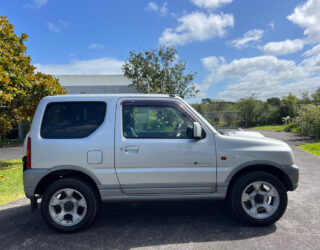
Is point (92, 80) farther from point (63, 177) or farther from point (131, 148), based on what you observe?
point (131, 148)

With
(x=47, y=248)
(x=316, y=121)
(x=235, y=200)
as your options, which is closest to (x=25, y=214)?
(x=47, y=248)

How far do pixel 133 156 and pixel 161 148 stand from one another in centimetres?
43

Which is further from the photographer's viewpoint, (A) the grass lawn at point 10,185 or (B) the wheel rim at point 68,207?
(A) the grass lawn at point 10,185

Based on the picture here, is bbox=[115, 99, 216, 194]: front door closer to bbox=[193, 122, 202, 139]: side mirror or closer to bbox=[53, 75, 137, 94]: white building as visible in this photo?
bbox=[193, 122, 202, 139]: side mirror

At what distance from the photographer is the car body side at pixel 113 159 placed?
11.4ft

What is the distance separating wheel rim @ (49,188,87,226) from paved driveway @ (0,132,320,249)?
212 millimetres

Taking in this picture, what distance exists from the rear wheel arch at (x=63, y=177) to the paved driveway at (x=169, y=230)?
2.11 feet

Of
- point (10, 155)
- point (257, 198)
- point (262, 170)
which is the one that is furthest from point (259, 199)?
point (10, 155)

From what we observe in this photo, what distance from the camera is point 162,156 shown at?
350cm

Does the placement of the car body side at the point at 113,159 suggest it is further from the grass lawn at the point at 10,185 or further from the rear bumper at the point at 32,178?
the grass lawn at the point at 10,185

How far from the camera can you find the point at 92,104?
12.1 ft

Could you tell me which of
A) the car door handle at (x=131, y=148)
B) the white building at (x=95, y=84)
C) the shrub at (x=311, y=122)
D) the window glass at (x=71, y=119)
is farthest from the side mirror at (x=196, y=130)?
the white building at (x=95, y=84)

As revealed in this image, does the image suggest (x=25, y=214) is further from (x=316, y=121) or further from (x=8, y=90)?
(x=316, y=121)

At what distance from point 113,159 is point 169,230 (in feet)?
4.46
